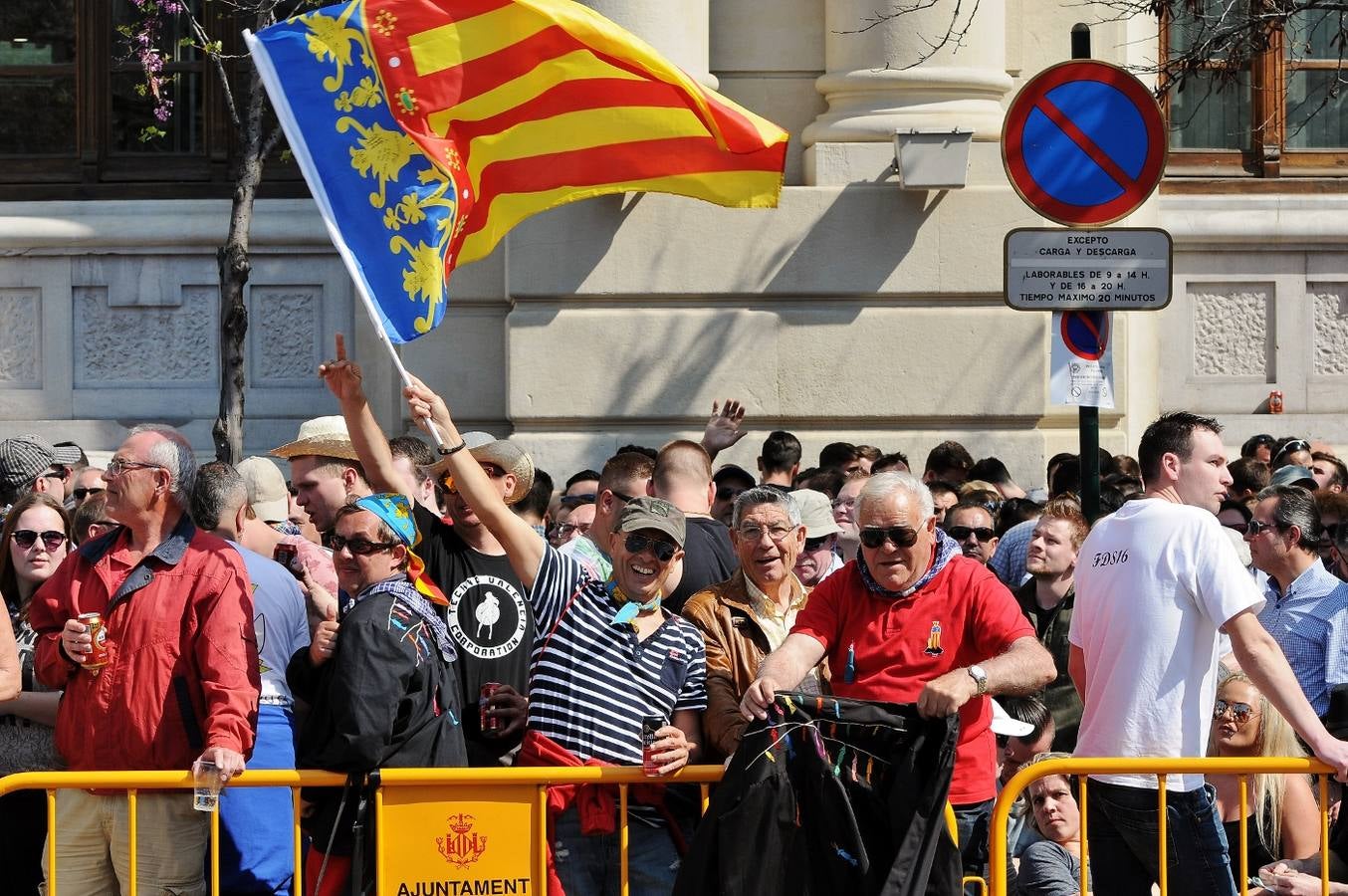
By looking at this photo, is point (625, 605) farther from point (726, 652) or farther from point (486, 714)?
point (486, 714)

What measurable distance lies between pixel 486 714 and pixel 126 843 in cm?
112

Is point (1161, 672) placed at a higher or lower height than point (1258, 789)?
higher

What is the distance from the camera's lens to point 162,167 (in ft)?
42.3

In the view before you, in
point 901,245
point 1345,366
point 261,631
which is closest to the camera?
point 261,631

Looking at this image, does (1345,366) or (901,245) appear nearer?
(901,245)

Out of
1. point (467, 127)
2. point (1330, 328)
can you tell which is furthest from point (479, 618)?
point (1330, 328)

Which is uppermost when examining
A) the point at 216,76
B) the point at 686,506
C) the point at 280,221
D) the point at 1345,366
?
the point at 216,76

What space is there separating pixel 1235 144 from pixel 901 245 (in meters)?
3.02

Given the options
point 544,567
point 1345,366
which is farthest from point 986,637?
point 1345,366

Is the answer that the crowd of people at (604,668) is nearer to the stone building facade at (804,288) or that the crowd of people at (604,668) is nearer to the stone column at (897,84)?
the stone building facade at (804,288)

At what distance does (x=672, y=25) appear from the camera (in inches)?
437

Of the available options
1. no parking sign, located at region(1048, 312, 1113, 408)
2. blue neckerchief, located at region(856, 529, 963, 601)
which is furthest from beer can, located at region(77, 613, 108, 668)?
no parking sign, located at region(1048, 312, 1113, 408)

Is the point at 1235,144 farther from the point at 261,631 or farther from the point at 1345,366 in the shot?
the point at 261,631

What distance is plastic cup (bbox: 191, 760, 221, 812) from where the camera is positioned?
543 cm
